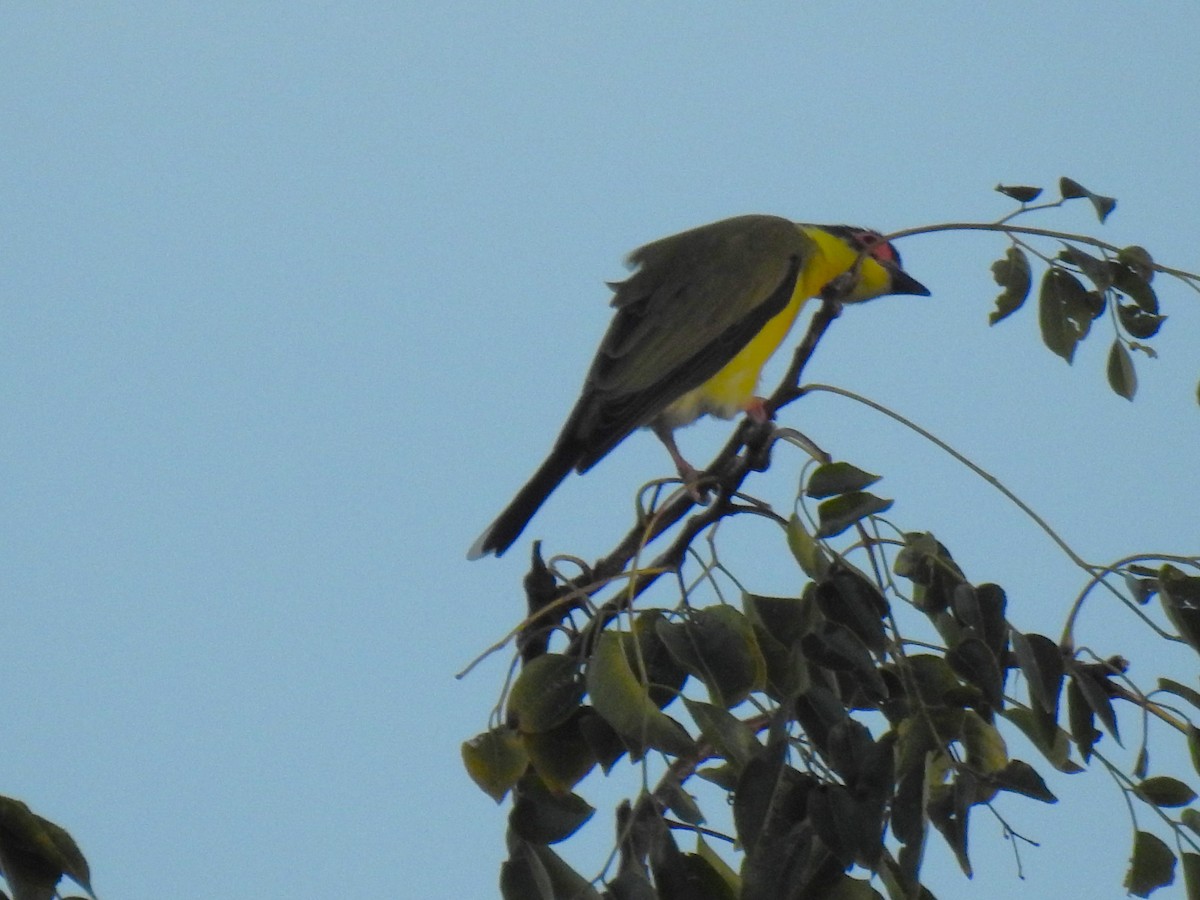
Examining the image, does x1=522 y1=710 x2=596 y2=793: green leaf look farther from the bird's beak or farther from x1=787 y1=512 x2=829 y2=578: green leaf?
the bird's beak

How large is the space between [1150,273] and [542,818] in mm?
1250

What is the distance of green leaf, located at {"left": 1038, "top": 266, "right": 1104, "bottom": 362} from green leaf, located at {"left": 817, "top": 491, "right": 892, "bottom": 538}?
32.1 inches

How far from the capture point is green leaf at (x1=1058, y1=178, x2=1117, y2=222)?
2.19 metres

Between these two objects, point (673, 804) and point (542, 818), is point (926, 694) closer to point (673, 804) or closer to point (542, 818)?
point (673, 804)

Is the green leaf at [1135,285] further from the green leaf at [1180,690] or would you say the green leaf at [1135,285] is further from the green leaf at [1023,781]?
the green leaf at [1023,781]

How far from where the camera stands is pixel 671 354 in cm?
322

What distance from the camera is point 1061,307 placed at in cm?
233

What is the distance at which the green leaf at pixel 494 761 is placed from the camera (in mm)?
1577

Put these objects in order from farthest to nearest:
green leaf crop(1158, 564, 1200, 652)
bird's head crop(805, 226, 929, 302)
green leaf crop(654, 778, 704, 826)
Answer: bird's head crop(805, 226, 929, 302) → green leaf crop(1158, 564, 1200, 652) → green leaf crop(654, 778, 704, 826)

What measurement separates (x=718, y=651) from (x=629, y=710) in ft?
0.51

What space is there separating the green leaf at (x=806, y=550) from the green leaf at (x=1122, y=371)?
2.88 ft

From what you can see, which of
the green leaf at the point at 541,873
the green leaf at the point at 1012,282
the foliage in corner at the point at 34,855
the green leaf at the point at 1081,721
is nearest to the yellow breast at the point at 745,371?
the green leaf at the point at 1012,282

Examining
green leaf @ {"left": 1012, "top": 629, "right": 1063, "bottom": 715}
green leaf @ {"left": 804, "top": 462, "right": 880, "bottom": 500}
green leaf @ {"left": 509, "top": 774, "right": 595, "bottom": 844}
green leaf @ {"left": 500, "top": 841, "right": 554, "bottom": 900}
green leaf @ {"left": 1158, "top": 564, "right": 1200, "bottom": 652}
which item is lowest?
green leaf @ {"left": 500, "top": 841, "right": 554, "bottom": 900}

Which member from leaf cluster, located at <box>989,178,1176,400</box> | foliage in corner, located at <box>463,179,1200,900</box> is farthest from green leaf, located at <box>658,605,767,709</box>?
leaf cluster, located at <box>989,178,1176,400</box>
